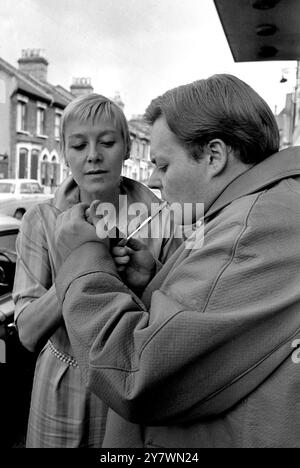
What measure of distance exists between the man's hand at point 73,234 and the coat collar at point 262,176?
0.72 ft

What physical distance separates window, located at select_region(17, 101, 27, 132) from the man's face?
16.4 metres

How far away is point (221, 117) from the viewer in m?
0.85

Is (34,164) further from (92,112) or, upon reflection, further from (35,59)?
(92,112)

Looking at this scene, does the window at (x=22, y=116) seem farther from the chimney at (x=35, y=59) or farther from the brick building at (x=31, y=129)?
the chimney at (x=35, y=59)

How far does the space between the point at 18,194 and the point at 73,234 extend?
40.5 ft

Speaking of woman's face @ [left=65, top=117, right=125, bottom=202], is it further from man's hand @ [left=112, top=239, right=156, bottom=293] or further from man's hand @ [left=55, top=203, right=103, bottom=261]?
man's hand @ [left=55, top=203, right=103, bottom=261]

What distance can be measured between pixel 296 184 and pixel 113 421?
1.77 ft

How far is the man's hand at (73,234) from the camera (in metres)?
0.84

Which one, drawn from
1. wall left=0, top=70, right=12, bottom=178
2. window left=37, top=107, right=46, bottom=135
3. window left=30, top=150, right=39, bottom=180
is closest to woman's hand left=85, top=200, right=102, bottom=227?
wall left=0, top=70, right=12, bottom=178

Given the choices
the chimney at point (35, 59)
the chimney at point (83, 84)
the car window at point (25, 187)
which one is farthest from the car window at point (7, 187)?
the chimney at point (83, 84)

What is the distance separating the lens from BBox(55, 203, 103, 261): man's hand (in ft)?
2.77
